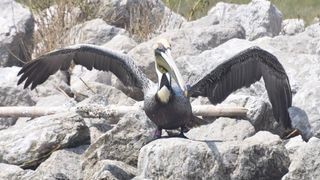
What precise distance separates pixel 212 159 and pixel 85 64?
131 inches

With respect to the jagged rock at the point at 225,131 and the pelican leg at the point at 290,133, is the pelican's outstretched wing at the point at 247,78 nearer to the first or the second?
the pelican leg at the point at 290,133

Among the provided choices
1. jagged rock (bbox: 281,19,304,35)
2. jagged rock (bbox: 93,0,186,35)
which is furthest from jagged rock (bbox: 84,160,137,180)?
jagged rock (bbox: 281,19,304,35)

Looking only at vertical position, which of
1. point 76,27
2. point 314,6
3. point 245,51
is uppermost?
point 245,51

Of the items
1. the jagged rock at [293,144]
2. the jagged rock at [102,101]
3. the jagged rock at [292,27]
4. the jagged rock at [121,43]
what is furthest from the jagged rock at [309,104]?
the jagged rock at [292,27]

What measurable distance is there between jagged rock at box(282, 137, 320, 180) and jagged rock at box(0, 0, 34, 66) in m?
6.16

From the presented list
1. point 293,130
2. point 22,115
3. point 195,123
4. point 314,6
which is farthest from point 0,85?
point 314,6

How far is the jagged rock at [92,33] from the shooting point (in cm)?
1559

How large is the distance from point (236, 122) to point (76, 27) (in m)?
5.19

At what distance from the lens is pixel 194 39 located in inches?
567

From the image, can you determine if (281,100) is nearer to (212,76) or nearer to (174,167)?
(212,76)

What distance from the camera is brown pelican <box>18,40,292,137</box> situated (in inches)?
426

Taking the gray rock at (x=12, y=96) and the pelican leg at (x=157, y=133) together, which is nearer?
the pelican leg at (x=157, y=133)

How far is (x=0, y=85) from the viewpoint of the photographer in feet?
42.4

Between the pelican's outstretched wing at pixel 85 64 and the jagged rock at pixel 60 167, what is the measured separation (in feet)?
4.33
